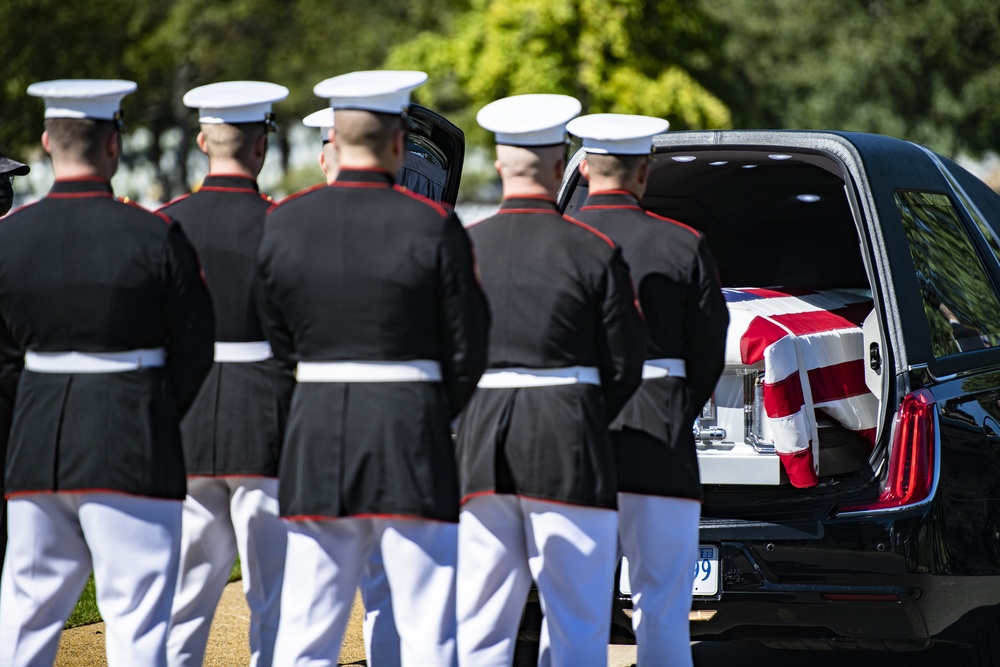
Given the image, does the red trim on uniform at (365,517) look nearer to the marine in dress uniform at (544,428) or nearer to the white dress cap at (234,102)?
the marine in dress uniform at (544,428)

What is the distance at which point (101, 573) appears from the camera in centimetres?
362

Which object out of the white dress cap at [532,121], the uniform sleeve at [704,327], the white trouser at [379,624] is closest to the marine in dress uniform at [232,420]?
the white trouser at [379,624]

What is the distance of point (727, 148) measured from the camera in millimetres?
5176

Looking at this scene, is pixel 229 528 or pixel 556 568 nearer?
pixel 556 568

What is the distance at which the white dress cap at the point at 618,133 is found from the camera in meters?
4.33

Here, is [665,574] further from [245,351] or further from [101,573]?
[101,573]

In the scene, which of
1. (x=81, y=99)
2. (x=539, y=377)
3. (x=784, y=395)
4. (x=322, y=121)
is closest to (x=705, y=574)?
(x=784, y=395)

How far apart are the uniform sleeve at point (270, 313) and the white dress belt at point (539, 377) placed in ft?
1.75

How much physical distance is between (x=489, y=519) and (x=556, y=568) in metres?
0.23

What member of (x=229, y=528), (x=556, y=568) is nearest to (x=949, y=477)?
(x=556, y=568)

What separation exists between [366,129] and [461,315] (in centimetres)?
55

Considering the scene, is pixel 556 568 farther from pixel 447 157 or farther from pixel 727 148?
pixel 447 157

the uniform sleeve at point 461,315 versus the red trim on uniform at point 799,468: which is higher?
the uniform sleeve at point 461,315

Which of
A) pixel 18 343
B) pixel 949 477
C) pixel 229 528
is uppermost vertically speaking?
pixel 18 343
